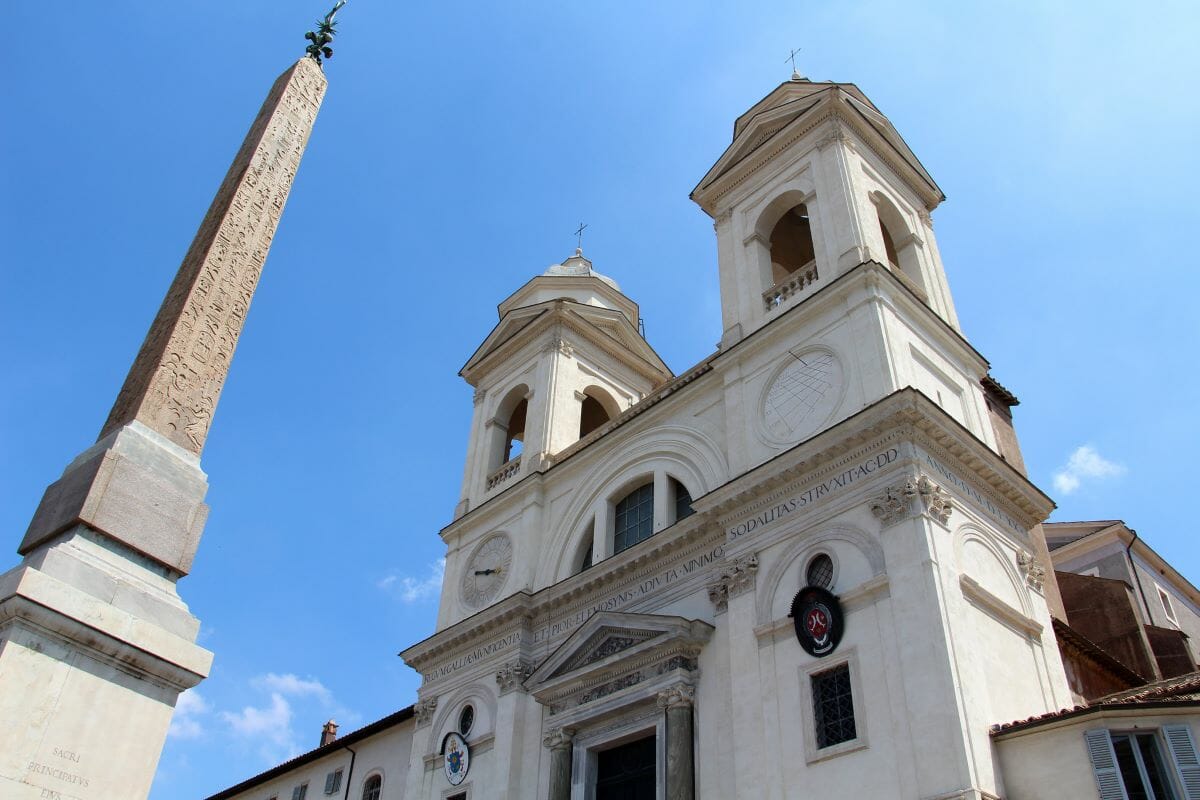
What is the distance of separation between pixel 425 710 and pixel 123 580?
14.4 meters

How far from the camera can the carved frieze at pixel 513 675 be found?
18375 mm

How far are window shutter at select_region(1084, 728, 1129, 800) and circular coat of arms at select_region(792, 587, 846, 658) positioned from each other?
3.42m

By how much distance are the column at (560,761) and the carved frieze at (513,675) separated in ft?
5.31

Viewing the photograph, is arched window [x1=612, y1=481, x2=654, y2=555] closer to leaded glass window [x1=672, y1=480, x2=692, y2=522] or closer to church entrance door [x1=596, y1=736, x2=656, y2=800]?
leaded glass window [x1=672, y1=480, x2=692, y2=522]

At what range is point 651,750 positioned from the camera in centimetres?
1585

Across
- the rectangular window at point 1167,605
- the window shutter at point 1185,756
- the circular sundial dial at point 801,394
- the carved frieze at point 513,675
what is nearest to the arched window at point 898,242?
the circular sundial dial at point 801,394

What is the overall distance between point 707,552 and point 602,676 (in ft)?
8.90

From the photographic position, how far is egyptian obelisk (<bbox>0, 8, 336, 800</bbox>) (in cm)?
614

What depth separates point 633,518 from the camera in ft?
64.2

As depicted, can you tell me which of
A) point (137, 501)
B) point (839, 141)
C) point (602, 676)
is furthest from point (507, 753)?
point (839, 141)

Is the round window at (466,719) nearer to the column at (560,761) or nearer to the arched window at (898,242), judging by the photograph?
the column at (560,761)

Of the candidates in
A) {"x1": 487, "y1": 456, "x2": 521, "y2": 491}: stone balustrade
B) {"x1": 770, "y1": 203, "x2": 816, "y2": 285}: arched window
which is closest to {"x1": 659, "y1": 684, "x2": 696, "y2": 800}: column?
{"x1": 487, "y1": 456, "x2": 521, "y2": 491}: stone balustrade

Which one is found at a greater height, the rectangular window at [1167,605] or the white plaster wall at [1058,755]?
the rectangular window at [1167,605]

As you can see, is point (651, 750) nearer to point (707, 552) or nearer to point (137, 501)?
point (707, 552)
